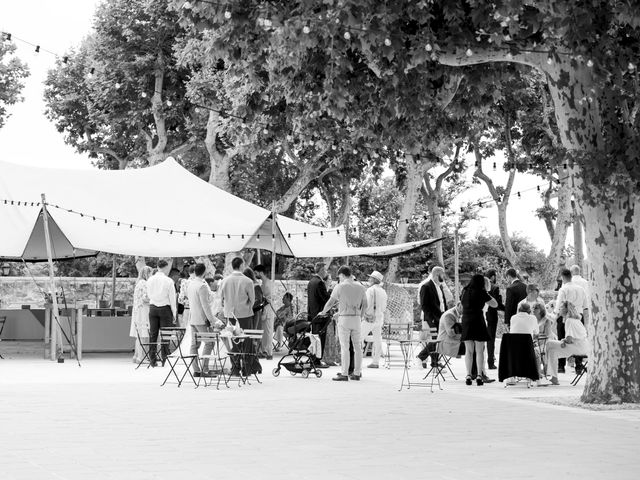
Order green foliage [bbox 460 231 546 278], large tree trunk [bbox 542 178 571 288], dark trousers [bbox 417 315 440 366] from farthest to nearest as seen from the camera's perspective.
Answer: green foliage [bbox 460 231 546 278] → large tree trunk [bbox 542 178 571 288] → dark trousers [bbox 417 315 440 366]

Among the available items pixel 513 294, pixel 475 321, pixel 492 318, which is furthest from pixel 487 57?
pixel 492 318

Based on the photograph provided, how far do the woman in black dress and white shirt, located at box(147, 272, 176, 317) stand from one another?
510 cm

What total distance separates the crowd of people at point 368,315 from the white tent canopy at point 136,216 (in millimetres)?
1959

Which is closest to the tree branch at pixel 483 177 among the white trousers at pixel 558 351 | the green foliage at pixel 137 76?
the green foliage at pixel 137 76

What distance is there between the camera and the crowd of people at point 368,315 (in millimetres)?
15750

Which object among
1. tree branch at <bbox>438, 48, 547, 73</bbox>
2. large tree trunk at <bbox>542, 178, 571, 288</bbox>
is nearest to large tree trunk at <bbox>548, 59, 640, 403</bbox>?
tree branch at <bbox>438, 48, 547, 73</bbox>

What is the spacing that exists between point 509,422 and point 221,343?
20.6 feet

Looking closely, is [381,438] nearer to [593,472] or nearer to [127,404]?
[593,472]

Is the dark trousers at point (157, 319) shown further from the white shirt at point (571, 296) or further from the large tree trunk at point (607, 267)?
the large tree trunk at point (607, 267)

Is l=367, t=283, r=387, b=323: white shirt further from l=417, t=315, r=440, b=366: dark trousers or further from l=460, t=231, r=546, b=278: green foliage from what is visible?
l=460, t=231, r=546, b=278: green foliage

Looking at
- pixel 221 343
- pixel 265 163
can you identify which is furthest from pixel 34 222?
pixel 265 163

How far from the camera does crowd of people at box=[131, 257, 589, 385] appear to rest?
51.7ft

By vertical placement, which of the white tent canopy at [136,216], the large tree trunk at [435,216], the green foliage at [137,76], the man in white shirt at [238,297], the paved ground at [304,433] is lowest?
the paved ground at [304,433]

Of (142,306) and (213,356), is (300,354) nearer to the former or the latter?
(213,356)
